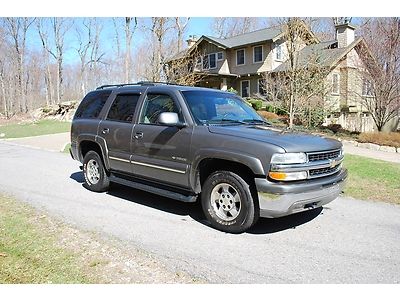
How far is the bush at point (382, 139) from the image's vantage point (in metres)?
14.0

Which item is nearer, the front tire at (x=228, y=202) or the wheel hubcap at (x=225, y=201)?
the front tire at (x=228, y=202)

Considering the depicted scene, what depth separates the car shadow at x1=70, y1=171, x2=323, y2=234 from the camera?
188 inches

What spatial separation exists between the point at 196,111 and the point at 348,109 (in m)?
18.5

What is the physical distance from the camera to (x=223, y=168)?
470cm

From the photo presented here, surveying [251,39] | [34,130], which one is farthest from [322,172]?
[251,39]

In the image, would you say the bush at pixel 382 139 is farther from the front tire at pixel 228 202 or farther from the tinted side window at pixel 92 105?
the tinted side window at pixel 92 105

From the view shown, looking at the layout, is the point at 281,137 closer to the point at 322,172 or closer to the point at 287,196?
the point at 322,172

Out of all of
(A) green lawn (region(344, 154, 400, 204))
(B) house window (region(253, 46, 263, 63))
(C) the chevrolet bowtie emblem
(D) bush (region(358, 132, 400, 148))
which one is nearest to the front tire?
(C) the chevrolet bowtie emblem

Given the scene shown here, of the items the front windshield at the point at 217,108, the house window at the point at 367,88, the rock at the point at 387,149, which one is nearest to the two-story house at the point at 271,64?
the house window at the point at 367,88

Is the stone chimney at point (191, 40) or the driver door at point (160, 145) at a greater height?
the stone chimney at point (191, 40)

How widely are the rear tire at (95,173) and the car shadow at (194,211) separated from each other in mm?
243

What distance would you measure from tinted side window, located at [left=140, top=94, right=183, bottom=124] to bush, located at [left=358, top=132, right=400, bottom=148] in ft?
38.9

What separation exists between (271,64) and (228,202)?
25.6 m
